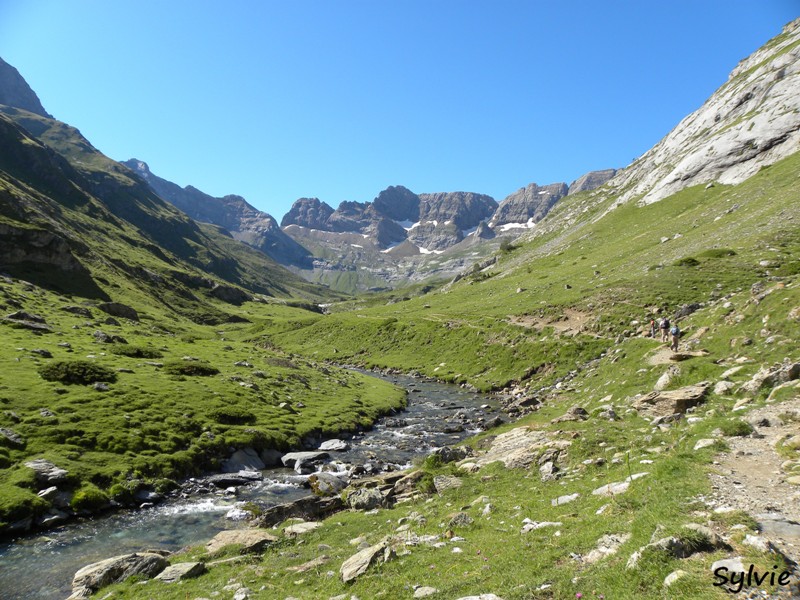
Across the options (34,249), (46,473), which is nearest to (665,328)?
(46,473)

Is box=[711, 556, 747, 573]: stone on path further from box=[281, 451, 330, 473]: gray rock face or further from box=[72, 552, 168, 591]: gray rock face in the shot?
box=[281, 451, 330, 473]: gray rock face

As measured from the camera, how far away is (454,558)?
1299 centimetres

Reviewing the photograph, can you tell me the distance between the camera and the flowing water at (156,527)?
1773 cm

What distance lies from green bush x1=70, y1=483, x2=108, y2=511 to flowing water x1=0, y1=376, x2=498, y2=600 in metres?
1.02

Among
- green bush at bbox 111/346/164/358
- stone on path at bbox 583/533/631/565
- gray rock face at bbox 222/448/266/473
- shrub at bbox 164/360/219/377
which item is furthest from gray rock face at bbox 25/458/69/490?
green bush at bbox 111/346/164/358

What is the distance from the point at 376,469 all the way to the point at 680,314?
37664 millimetres

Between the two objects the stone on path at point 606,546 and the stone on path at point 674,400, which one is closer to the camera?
the stone on path at point 606,546

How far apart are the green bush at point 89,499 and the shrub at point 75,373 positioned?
684 inches

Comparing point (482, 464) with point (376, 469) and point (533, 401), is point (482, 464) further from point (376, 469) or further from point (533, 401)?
point (533, 401)

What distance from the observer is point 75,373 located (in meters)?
38.6

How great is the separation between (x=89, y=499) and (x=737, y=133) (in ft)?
485

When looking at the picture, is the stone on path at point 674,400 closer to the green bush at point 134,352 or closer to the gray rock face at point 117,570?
the gray rock face at point 117,570

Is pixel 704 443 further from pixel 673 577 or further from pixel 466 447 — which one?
pixel 466 447

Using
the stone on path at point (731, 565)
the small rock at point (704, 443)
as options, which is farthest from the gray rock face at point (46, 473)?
the small rock at point (704, 443)
